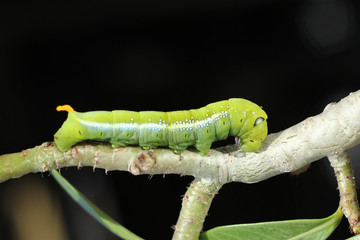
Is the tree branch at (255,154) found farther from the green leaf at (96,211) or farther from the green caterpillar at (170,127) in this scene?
the green leaf at (96,211)

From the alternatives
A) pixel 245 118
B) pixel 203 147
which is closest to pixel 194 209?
pixel 203 147

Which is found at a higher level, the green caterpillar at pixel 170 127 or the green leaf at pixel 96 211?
the green caterpillar at pixel 170 127

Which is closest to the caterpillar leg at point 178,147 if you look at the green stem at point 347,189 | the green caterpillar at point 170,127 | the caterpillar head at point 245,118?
the green caterpillar at point 170,127

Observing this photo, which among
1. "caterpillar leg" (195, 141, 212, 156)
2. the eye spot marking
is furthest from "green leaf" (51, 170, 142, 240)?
the eye spot marking

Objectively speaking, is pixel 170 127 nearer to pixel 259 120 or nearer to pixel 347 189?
pixel 259 120

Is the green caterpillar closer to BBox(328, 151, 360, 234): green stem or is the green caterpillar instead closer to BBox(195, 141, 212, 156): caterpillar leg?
BBox(195, 141, 212, 156): caterpillar leg

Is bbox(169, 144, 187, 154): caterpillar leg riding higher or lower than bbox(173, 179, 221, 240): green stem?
higher
